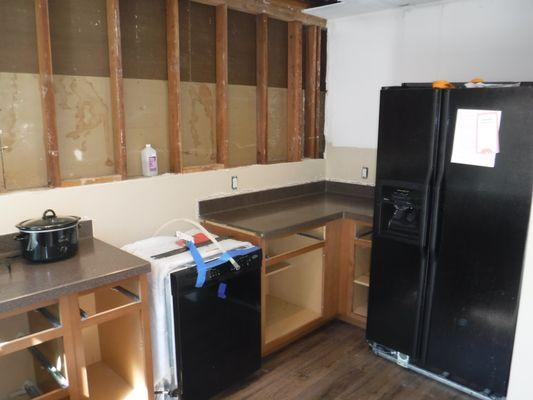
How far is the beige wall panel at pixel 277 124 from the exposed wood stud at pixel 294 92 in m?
0.04

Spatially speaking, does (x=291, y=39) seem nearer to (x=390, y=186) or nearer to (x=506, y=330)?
(x=390, y=186)

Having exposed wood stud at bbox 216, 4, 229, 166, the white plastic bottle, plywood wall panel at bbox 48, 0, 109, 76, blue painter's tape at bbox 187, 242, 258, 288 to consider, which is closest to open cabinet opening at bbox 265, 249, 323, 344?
blue painter's tape at bbox 187, 242, 258, 288

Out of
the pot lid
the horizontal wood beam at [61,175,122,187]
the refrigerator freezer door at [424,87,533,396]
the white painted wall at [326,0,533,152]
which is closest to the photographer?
the pot lid

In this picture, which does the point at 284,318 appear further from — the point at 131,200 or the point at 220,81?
the point at 220,81

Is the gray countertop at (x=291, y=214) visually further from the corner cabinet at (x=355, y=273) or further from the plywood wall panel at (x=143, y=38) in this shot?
the plywood wall panel at (x=143, y=38)

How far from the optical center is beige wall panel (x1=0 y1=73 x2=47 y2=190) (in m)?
2.21

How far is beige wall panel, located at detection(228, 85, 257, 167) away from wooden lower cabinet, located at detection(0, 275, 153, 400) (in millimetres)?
1441

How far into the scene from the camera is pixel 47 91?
225 cm

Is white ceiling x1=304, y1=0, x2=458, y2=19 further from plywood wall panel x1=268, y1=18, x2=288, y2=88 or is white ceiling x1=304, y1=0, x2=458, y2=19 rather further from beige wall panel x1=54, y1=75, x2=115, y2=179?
beige wall panel x1=54, y1=75, x2=115, y2=179

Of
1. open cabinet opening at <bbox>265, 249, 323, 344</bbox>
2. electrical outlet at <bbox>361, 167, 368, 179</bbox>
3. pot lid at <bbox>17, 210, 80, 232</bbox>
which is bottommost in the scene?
open cabinet opening at <bbox>265, 249, 323, 344</bbox>

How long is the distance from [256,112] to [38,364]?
86.6 inches

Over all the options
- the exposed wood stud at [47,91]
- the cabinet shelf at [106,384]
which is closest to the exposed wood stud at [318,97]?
the exposed wood stud at [47,91]

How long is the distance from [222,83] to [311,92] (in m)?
0.95

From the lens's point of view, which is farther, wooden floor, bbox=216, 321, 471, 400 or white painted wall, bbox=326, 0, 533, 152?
white painted wall, bbox=326, 0, 533, 152
